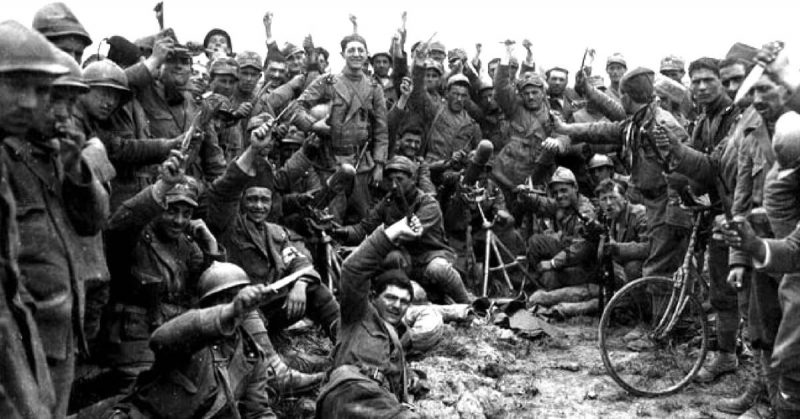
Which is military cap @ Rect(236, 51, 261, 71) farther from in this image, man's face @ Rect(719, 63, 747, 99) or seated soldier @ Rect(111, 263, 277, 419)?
man's face @ Rect(719, 63, 747, 99)

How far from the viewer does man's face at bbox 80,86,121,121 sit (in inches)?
→ 290

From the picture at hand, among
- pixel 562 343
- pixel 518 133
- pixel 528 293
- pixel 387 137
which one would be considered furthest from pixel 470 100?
pixel 562 343

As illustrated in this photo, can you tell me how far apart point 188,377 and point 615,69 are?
1060cm

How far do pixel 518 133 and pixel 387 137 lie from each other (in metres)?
2.21

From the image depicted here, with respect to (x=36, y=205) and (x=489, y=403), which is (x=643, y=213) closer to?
(x=489, y=403)

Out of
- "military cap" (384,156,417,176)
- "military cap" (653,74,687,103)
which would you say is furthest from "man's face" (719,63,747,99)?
"military cap" (384,156,417,176)

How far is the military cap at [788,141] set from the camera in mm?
6547

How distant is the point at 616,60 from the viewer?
15.3 metres

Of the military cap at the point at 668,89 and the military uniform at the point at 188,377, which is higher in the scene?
the military cap at the point at 668,89

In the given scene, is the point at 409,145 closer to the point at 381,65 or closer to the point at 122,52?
the point at 381,65

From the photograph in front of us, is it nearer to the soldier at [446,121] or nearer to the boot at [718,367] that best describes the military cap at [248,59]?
the soldier at [446,121]

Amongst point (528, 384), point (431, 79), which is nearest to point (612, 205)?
point (528, 384)

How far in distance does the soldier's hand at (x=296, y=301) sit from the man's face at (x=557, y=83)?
790 centimetres

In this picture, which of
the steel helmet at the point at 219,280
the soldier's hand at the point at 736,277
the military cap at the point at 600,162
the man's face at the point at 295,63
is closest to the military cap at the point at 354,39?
the man's face at the point at 295,63
